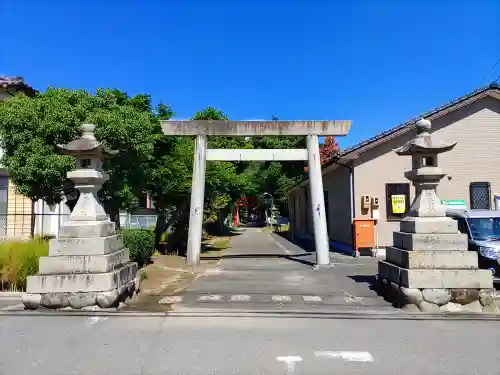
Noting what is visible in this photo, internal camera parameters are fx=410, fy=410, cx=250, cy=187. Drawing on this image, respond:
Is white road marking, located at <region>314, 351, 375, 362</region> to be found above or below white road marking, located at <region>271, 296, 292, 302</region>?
below

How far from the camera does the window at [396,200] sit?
15.6m

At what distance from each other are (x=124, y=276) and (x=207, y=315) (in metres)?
2.07

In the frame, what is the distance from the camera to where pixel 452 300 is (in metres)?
7.12

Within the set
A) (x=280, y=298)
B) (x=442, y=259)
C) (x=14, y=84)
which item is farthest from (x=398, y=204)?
(x=14, y=84)

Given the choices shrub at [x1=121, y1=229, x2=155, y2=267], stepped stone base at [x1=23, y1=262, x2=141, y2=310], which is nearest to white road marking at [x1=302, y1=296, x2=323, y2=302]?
stepped stone base at [x1=23, y1=262, x2=141, y2=310]

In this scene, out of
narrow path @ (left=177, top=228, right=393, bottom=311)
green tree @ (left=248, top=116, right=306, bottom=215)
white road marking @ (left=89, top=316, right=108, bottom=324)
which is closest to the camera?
white road marking @ (left=89, top=316, right=108, bottom=324)

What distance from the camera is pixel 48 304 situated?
7059 mm

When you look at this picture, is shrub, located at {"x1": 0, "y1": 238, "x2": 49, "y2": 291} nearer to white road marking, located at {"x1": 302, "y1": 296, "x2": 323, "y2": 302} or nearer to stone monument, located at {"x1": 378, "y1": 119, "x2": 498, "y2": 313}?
white road marking, located at {"x1": 302, "y1": 296, "x2": 323, "y2": 302}

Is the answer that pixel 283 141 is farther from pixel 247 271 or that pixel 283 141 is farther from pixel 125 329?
pixel 125 329

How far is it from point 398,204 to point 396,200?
0.17 m

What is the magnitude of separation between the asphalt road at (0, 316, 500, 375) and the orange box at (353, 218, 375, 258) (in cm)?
861

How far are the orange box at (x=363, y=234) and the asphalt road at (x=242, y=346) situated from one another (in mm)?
8609

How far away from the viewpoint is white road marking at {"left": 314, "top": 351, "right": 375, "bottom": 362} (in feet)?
16.1

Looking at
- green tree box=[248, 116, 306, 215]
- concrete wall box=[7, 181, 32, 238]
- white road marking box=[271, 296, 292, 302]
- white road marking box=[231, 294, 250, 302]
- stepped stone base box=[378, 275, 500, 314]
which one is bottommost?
white road marking box=[271, 296, 292, 302]
